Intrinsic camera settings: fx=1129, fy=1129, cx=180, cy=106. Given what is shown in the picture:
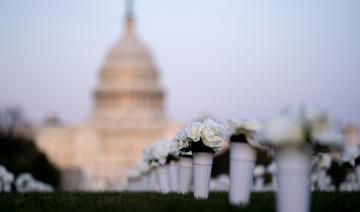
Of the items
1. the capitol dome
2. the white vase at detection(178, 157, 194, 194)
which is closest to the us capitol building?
the capitol dome

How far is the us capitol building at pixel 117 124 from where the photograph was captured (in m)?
174

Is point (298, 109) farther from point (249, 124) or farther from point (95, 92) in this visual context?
point (95, 92)

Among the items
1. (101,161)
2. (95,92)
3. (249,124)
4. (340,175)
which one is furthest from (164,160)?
(95,92)

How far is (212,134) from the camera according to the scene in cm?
1622

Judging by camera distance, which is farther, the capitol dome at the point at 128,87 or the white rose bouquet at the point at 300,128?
the capitol dome at the point at 128,87

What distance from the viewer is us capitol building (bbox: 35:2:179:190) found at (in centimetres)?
17400

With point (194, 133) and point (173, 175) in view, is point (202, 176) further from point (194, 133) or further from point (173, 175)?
point (173, 175)

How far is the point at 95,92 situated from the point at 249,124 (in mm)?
175173

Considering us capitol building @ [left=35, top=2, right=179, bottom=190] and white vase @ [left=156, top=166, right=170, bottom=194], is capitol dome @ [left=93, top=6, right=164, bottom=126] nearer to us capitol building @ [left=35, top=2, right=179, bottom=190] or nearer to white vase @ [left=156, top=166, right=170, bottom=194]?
us capitol building @ [left=35, top=2, right=179, bottom=190]

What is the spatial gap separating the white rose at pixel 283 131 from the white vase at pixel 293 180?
0.42ft

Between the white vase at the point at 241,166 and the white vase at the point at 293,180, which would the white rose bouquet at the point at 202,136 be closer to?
the white vase at the point at 241,166

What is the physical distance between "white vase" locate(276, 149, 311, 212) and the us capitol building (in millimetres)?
151088

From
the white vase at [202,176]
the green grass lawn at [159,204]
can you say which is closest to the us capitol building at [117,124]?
the green grass lawn at [159,204]

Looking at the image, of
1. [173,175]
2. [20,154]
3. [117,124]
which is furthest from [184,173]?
[117,124]
